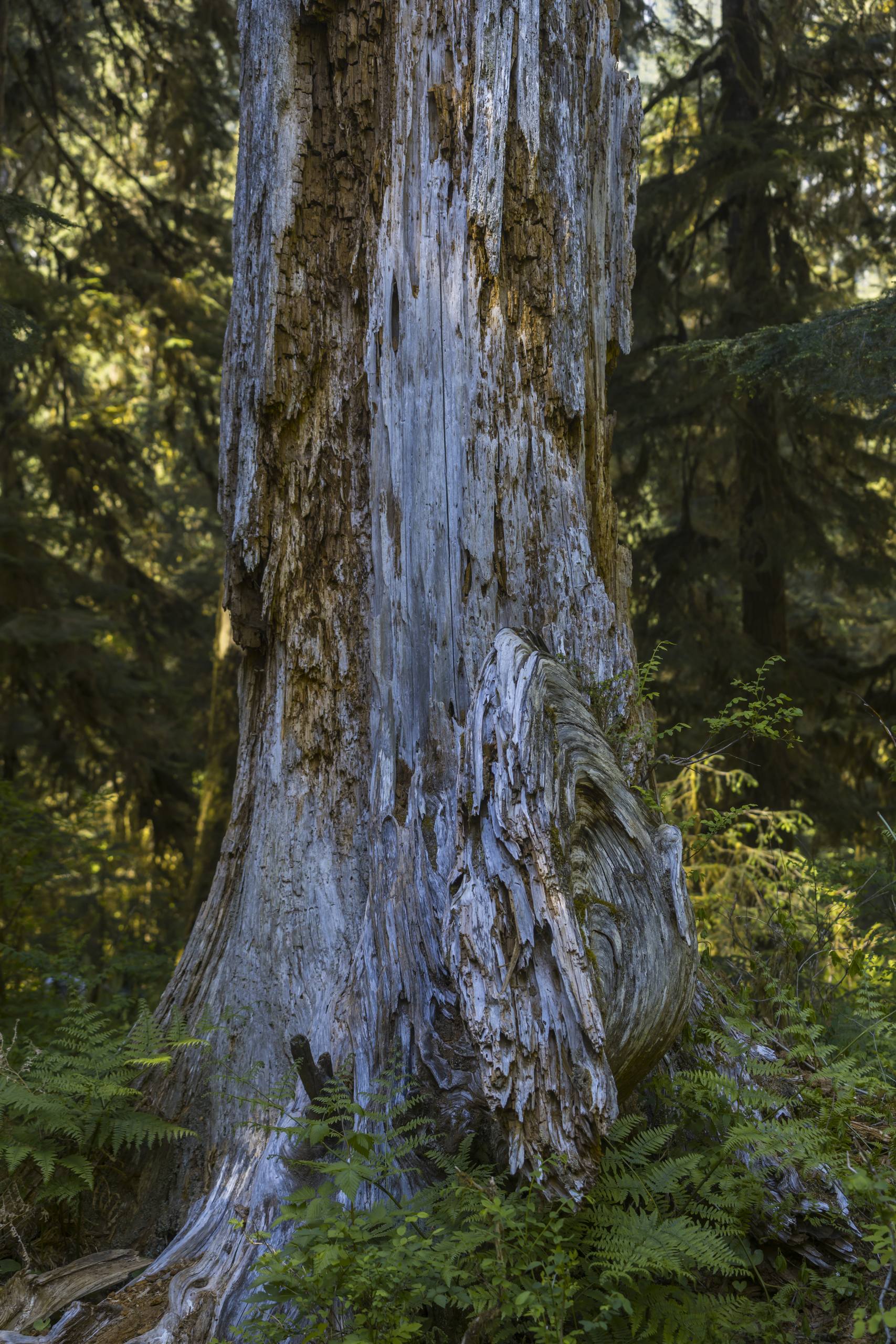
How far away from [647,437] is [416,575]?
7.00 meters

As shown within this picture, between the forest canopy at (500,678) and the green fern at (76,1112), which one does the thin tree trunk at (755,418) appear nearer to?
the forest canopy at (500,678)

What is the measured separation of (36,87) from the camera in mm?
10891

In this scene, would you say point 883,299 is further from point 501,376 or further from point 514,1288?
point 514,1288

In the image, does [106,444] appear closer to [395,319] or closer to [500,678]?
[395,319]

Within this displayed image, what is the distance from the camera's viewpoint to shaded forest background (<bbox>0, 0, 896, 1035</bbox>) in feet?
30.1

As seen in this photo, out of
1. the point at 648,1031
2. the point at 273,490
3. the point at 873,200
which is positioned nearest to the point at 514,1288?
the point at 648,1031

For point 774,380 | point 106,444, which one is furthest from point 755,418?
point 106,444

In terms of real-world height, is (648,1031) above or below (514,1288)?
above

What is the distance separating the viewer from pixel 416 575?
3.81m

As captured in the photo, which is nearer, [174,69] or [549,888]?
[549,888]

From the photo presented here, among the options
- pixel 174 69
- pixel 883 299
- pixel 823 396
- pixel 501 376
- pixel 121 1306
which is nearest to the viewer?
pixel 121 1306

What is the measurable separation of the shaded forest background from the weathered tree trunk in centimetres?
434

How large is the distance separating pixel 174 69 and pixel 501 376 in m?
8.19

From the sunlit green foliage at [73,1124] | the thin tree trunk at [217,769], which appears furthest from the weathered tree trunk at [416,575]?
the thin tree trunk at [217,769]
